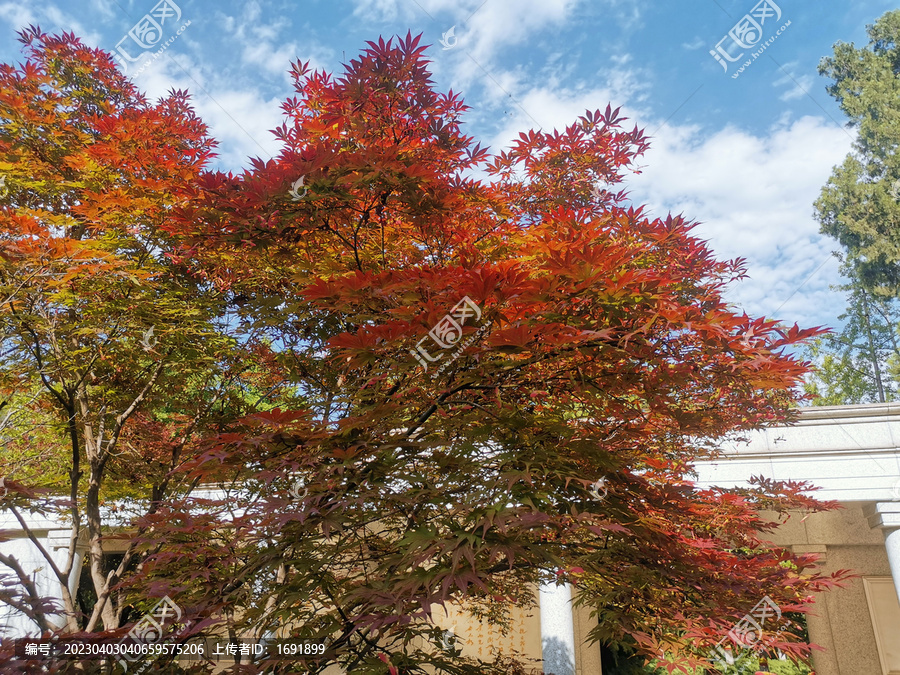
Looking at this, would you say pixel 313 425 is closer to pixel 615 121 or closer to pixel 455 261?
pixel 455 261

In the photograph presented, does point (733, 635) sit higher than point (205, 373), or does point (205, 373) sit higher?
point (205, 373)

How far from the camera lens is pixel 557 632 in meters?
7.61

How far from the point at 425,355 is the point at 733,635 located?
2.62m

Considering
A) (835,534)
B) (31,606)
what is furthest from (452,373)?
(835,534)

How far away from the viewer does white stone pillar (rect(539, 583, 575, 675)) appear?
7.08 meters

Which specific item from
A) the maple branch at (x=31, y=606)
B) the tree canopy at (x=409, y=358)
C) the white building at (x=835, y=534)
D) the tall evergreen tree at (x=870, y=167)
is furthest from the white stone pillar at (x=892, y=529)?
the tall evergreen tree at (x=870, y=167)

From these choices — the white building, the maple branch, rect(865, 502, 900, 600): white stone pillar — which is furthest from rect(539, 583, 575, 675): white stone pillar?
the maple branch

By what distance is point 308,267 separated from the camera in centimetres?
349

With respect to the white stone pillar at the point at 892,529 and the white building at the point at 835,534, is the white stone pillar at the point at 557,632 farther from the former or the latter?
the white stone pillar at the point at 892,529

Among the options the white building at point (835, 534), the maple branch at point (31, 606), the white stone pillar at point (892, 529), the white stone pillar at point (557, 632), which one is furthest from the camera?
the white building at point (835, 534)

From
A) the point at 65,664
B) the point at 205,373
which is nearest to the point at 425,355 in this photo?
the point at 65,664

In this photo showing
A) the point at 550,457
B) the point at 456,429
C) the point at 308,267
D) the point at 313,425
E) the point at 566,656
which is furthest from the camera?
the point at 566,656

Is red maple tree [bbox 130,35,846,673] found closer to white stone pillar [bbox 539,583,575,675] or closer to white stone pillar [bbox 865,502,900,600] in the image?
white stone pillar [bbox 539,583,575,675]

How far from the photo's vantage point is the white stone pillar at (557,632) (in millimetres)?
7078
